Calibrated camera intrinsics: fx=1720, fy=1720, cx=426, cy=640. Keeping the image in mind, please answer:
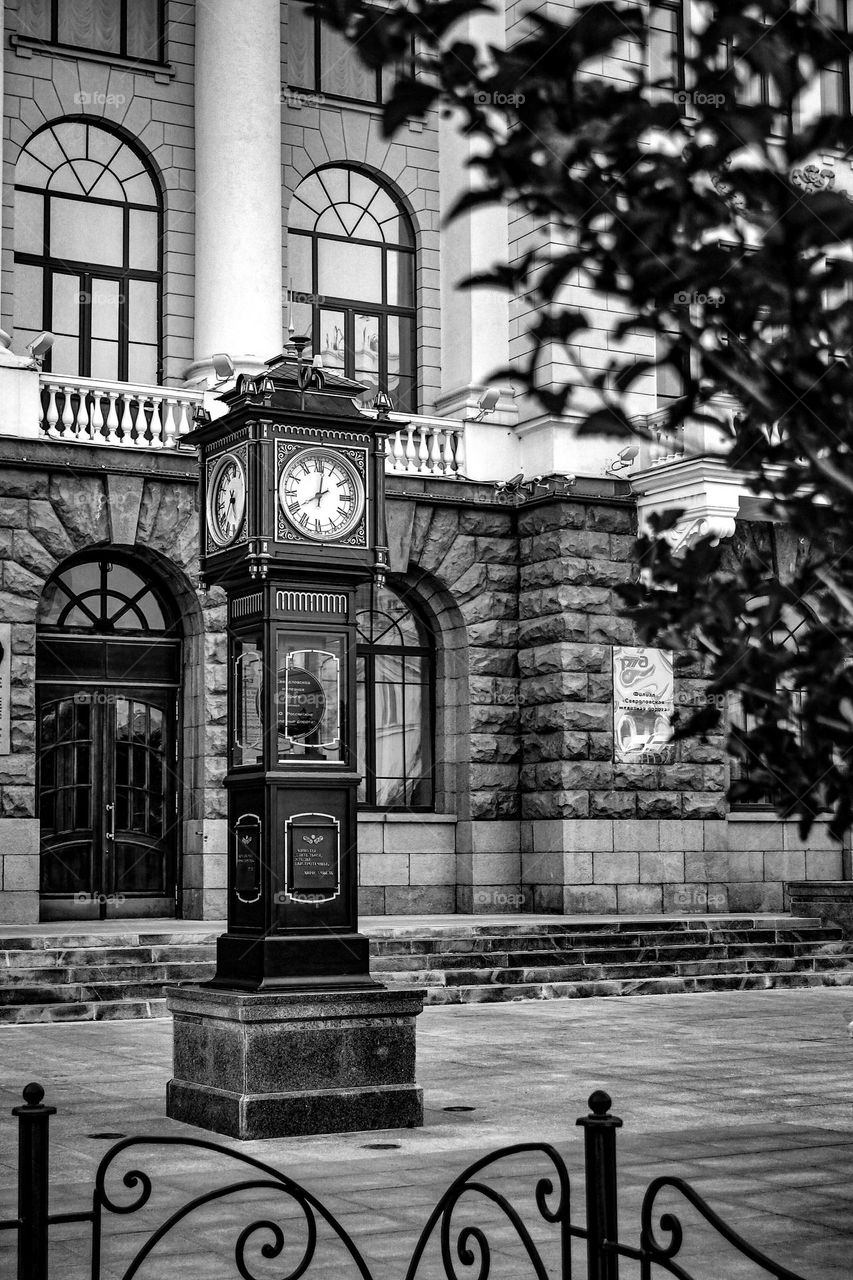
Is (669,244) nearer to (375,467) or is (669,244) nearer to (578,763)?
(375,467)

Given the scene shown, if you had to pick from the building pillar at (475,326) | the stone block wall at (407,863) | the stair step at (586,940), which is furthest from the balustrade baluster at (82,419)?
the stair step at (586,940)

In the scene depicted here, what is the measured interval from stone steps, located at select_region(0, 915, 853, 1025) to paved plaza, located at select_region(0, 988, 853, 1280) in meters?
0.77

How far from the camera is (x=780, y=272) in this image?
12.5 feet

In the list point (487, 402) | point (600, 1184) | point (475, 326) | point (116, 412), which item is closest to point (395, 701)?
point (487, 402)

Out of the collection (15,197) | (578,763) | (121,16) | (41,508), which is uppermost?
(121,16)

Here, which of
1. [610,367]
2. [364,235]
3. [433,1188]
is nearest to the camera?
[610,367]

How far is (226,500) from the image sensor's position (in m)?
10.7

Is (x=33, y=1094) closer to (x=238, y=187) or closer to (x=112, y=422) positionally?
(x=112, y=422)

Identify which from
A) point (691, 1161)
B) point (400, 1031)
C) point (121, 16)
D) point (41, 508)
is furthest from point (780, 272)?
point (121, 16)

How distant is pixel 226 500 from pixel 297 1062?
344 cm

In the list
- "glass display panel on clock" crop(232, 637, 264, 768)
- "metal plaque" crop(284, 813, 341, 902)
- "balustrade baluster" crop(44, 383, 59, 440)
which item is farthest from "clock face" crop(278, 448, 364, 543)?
"balustrade baluster" crop(44, 383, 59, 440)

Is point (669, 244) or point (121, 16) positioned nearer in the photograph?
point (669, 244)

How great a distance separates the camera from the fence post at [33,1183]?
15.7 ft

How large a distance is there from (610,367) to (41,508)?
56.3 ft
